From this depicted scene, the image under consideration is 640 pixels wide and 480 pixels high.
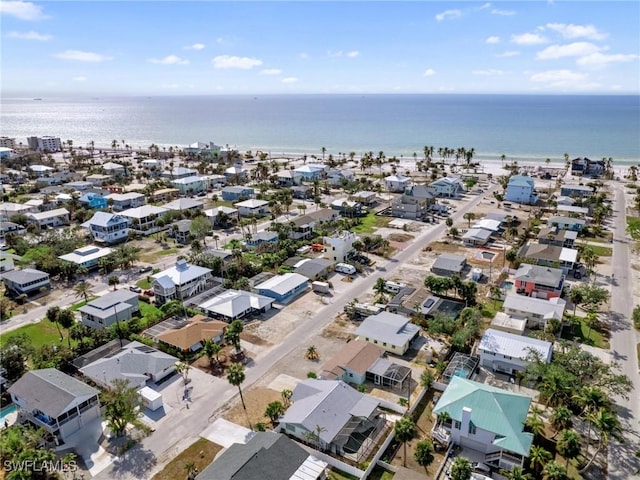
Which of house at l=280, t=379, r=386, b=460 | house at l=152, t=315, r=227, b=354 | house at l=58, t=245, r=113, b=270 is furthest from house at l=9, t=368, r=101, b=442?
house at l=58, t=245, r=113, b=270

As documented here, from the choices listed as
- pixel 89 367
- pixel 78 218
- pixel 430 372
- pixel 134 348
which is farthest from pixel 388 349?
pixel 78 218

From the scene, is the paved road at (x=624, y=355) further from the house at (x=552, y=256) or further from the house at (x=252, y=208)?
the house at (x=252, y=208)

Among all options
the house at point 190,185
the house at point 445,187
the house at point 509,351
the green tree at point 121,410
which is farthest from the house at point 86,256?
the house at point 445,187

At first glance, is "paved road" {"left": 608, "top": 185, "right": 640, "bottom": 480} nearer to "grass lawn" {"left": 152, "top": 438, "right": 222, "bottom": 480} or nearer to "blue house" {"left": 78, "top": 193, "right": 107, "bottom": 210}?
"grass lawn" {"left": 152, "top": 438, "right": 222, "bottom": 480}

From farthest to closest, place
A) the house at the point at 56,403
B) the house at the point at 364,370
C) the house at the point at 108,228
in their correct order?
1. the house at the point at 108,228
2. the house at the point at 364,370
3. the house at the point at 56,403

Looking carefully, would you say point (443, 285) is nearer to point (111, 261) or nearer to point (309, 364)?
point (309, 364)
